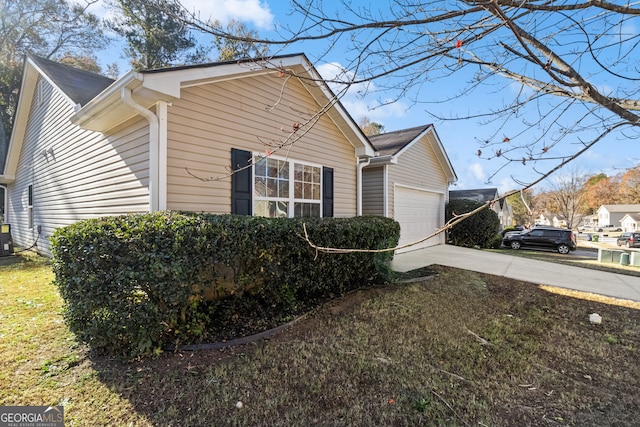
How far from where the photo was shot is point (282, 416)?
2.42 meters

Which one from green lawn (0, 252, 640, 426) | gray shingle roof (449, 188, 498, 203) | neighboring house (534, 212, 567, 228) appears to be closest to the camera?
green lawn (0, 252, 640, 426)

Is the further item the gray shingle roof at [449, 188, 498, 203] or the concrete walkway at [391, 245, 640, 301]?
the gray shingle roof at [449, 188, 498, 203]

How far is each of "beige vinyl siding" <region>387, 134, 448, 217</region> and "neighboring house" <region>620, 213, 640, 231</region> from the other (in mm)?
57657

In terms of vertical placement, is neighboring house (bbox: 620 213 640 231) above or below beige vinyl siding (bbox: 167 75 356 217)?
below

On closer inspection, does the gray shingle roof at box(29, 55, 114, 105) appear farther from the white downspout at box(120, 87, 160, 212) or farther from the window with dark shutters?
the window with dark shutters

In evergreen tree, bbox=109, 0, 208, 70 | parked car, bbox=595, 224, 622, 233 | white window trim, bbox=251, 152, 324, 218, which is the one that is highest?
evergreen tree, bbox=109, 0, 208, 70

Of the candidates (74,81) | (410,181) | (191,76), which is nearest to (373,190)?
(410,181)

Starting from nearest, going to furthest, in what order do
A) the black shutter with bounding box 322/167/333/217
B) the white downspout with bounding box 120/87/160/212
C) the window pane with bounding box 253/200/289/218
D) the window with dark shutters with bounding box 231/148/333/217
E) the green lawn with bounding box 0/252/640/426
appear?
the green lawn with bounding box 0/252/640/426, the white downspout with bounding box 120/87/160/212, the window with dark shutters with bounding box 231/148/333/217, the window pane with bounding box 253/200/289/218, the black shutter with bounding box 322/167/333/217

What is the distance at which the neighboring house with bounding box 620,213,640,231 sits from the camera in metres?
49.1

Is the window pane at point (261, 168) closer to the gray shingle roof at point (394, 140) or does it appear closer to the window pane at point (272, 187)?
the window pane at point (272, 187)

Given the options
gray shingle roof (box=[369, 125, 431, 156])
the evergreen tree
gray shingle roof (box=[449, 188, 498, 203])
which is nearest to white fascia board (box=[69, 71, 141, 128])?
gray shingle roof (box=[369, 125, 431, 156])

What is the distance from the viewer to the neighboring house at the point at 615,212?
5356 cm

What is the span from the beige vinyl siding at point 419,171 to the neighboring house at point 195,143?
87.5 inches

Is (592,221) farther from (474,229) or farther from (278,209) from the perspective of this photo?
(278,209)
